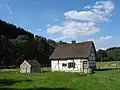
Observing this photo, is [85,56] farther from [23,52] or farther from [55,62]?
[23,52]

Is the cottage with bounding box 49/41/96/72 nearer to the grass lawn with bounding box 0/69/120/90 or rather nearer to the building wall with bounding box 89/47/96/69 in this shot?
the building wall with bounding box 89/47/96/69

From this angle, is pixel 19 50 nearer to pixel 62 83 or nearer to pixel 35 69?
pixel 35 69

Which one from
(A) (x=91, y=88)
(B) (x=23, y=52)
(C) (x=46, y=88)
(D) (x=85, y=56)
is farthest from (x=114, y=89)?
(B) (x=23, y=52)

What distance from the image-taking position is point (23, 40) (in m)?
107

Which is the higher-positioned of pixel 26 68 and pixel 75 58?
pixel 75 58

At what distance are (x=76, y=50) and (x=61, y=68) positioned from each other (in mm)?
5957

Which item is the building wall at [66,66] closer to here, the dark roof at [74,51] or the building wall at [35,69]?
the dark roof at [74,51]

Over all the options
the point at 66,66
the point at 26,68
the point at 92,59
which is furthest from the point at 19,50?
the point at 92,59

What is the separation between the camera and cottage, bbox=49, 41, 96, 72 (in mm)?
65750

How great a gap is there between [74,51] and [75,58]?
241cm

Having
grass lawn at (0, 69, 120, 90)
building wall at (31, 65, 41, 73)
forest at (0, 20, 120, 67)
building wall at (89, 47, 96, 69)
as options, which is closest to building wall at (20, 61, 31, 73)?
building wall at (31, 65, 41, 73)

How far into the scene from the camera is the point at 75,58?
221 ft

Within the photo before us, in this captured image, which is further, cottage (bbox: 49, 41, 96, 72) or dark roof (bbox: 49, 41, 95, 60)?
dark roof (bbox: 49, 41, 95, 60)

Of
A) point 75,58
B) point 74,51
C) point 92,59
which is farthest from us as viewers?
point 74,51
